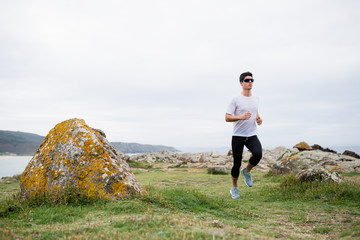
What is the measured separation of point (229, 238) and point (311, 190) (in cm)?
545

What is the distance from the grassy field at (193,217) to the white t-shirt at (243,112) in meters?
1.91

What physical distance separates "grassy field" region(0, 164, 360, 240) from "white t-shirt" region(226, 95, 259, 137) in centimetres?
191

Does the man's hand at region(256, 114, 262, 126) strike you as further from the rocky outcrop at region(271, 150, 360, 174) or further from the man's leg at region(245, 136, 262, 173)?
the rocky outcrop at region(271, 150, 360, 174)

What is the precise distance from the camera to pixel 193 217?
4152 millimetres

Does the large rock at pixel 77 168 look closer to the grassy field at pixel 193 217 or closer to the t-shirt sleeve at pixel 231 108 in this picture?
the grassy field at pixel 193 217

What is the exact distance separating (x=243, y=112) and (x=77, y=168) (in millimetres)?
4468

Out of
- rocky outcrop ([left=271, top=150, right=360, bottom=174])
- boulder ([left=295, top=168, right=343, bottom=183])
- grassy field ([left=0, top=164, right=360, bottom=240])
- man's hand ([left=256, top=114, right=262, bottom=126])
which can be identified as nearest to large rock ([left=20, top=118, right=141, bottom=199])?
grassy field ([left=0, top=164, right=360, bottom=240])

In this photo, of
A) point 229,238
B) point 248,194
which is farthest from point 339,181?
point 229,238

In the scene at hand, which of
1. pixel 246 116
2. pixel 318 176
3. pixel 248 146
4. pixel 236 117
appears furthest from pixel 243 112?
pixel 318 176

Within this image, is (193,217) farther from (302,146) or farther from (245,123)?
(302,146)

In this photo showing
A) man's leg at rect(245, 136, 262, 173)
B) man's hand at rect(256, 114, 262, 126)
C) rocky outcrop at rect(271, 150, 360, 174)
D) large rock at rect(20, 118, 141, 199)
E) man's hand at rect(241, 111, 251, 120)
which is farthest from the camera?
rocky outcrop at rect(271, 150, 360, 174)

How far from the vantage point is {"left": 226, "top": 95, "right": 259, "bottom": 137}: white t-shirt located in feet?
23.6

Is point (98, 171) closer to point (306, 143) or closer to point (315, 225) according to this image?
point (315, 225)

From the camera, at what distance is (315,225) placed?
4.76 m
